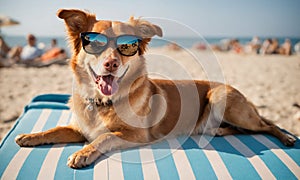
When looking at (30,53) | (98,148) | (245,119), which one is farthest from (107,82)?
(30,53)

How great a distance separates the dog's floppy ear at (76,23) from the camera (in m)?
2.77

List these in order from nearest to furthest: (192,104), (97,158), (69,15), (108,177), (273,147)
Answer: (108,177), (97,158), (69,15), (273,147), (192,104)

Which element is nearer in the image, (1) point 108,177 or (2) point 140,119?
(1) point 108,177

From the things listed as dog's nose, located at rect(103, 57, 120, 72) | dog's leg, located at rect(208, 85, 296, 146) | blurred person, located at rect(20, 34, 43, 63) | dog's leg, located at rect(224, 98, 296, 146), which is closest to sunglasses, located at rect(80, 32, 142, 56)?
dog's nose, located at rect(103, 57, 120, 72)

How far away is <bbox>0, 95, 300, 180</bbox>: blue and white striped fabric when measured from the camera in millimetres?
2395

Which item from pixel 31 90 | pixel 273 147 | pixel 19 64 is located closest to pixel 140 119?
pixel 273 147

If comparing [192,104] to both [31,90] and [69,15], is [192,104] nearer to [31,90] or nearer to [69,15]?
[69,15]

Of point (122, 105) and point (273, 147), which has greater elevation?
point (122, 105)

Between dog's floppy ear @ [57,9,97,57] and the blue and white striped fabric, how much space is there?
3.68 feet

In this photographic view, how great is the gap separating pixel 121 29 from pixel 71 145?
1327mm

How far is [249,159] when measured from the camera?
8.85 ft

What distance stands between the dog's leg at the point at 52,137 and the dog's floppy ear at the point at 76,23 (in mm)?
871

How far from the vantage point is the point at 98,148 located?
8.57 ft

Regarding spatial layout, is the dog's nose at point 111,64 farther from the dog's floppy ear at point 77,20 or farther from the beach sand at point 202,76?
the beach sand at point 202,76
